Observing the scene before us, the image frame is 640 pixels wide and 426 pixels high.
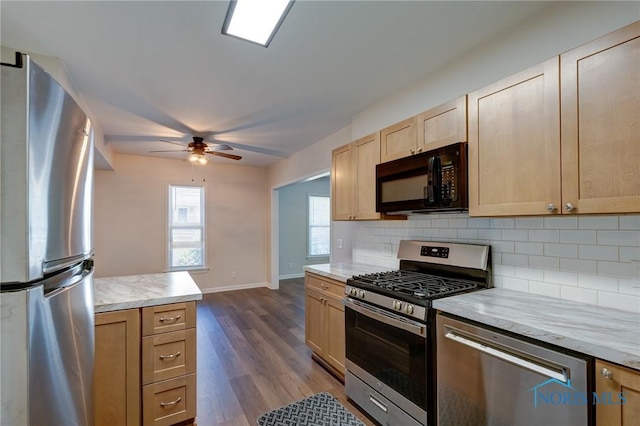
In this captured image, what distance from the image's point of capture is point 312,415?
2033 mm

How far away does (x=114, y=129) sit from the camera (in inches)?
144

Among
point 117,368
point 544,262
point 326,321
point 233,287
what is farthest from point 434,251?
point 233,287

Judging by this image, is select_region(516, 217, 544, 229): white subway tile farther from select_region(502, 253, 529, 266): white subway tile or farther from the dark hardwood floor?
the dark hardwood floor

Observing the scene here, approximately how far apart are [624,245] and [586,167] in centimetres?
46

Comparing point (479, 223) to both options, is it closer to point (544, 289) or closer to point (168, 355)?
point (544, 289)

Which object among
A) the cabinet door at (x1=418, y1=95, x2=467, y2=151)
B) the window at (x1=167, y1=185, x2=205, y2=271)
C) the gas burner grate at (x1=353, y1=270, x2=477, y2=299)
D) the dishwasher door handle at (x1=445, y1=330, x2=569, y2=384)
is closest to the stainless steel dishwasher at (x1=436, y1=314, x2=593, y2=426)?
the dishwasher door handle at (x1=445, y1=330, x2=569, y2=384)

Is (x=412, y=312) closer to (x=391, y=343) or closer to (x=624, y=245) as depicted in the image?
(x=391, y=343)

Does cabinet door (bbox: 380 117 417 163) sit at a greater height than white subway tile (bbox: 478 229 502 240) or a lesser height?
greater

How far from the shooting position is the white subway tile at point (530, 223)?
1727 millimetres

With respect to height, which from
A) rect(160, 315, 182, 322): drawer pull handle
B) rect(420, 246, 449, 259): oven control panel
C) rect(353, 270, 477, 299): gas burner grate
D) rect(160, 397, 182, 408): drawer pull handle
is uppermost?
rect(420, 246, 449, 259): oven control panel

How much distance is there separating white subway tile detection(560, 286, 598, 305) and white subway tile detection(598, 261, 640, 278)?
0.39 feet

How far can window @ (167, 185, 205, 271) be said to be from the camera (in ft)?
17.7

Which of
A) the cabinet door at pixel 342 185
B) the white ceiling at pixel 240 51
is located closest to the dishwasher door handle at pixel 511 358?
the cabinet door at pixel 342 185

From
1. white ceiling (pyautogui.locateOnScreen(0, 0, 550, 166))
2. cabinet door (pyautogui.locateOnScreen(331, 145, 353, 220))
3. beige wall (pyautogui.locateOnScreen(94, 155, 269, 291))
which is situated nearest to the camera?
white ceiling (pyautogui.locateOnScreen(0, 0, 550, 166))
